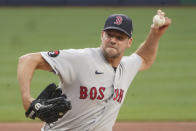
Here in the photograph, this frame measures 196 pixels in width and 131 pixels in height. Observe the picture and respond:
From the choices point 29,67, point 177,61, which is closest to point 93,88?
point 29,67

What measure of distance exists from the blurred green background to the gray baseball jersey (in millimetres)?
4319

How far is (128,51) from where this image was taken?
13547 mm

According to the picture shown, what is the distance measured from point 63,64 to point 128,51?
31.9 feet

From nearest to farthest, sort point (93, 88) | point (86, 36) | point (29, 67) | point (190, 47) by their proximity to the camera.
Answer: point (29, 67) < point (93, 88) < point (190, 47) < point (86, 36)

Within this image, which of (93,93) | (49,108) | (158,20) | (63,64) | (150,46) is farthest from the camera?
(150,46)

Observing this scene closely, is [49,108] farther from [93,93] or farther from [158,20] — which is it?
[158,20]

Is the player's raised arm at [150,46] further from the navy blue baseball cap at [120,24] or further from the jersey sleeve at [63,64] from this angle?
the jersey sleeve at [63,64]

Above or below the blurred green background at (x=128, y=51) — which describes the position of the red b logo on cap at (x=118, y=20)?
above

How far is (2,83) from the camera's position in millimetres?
10680

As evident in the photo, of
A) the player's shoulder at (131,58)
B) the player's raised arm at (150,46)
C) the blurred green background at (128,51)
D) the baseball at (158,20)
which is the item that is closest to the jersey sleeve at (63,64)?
the player's shoulder at (131,58)

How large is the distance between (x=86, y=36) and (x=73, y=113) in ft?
38.0

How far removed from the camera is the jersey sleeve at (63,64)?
3867mm

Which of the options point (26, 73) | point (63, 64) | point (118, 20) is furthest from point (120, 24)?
point (26, 73)

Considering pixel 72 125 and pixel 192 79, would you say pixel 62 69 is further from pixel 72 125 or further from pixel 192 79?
pixel 192 79
